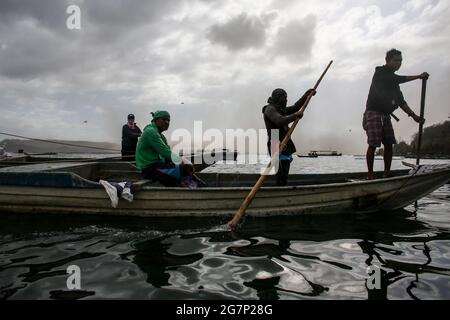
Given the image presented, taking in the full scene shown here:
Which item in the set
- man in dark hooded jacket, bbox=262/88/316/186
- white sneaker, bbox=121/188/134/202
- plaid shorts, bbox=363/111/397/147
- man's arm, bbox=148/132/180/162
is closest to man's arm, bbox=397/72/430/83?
plaid shorts, bbox=363/111/397/147

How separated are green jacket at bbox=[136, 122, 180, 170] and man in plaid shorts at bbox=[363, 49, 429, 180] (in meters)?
4.85

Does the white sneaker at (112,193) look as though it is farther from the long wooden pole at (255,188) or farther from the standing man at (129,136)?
the standing man at (129,136)

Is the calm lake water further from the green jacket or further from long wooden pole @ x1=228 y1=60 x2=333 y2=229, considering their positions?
the green jacket

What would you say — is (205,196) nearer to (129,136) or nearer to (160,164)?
(160,164)

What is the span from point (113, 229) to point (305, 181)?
5.51 meters

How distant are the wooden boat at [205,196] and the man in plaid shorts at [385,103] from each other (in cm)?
100

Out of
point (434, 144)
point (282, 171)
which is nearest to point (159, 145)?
point (282, 171)

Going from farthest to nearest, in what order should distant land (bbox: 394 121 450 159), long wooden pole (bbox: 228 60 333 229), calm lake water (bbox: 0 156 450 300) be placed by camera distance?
distant land (bbox: 394 121 450 159) → long wooden pole (bbox: 228 60 333 229) → calm lake water (bbox: 0 156 450 300)

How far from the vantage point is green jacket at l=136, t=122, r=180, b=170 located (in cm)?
746

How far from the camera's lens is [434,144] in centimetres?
12031

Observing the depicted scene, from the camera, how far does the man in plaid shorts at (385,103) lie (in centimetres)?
731

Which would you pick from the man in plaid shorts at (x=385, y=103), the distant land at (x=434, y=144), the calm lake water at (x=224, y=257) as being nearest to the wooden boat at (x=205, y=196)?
the calm lake water at (x=224, y=257)
